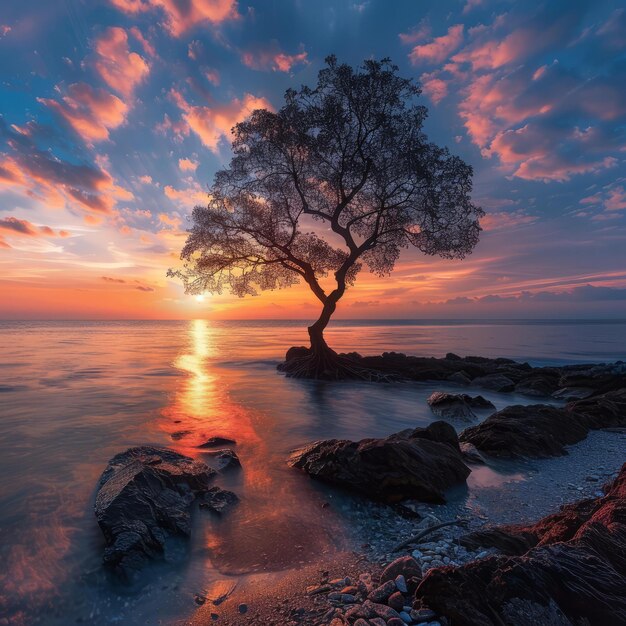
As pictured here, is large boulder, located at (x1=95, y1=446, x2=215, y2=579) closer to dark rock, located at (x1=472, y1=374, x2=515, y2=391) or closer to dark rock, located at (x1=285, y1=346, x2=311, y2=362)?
dark rock, located at (x1=472, y1=374, x2=515, y2=391)

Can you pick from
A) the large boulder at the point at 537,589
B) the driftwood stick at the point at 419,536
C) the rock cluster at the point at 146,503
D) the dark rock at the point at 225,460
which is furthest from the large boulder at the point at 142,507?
the large boulder at the point at 537,589

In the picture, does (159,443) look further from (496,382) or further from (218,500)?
(496,382)

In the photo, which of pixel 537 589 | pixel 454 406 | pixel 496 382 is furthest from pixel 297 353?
pixel 537 589

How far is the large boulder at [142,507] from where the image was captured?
430cm

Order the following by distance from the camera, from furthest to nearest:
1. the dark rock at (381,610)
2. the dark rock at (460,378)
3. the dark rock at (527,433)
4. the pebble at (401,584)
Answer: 1. the dark rock at (460,378)
2. the dark rock at (527,433)
3. the pebble at (401,584)
4. the dark rock at (381,610)

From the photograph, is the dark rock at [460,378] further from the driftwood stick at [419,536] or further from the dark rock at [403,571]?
the dark rock at [403,571]

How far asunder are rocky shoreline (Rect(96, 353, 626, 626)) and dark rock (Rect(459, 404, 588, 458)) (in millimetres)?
39

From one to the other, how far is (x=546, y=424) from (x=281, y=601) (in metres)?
8.91

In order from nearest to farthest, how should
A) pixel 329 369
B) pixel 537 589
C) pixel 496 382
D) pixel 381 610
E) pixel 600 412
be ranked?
pixel 537 589 → pixel 381 610 → pixel 600 412 → pixel 496 382 → pixel 329 369

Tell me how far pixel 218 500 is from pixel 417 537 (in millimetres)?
3143

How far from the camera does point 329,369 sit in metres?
21.5

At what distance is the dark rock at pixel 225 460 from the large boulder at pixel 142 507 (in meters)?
0.63

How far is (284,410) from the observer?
12914 mm

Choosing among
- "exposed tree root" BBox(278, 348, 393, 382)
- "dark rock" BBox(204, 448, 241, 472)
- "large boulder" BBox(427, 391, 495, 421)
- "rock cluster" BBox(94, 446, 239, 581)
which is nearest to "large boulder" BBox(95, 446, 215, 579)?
"rock cluster" BBox(94, 446, 239, 581)
